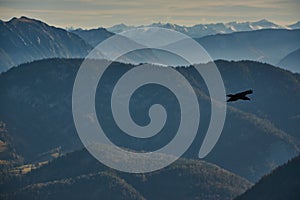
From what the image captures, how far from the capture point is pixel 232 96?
172 feet
